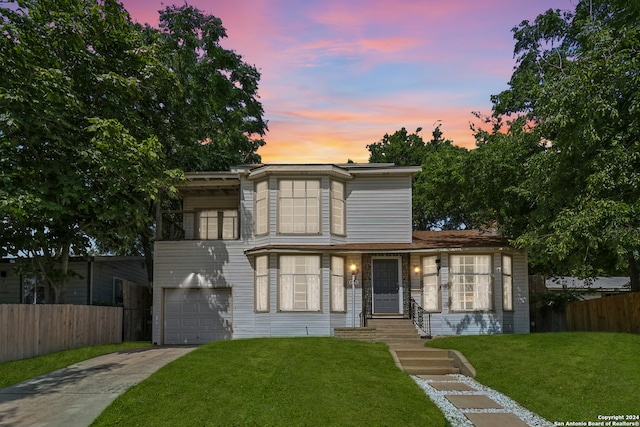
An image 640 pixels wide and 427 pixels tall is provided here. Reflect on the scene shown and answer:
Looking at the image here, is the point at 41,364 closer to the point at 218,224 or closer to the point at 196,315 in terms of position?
the point at 196,315

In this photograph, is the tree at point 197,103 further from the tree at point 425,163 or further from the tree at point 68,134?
the tree at point 425,163

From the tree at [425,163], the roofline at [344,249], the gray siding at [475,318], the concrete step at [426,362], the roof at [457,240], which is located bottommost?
the concrete step at [426,362]

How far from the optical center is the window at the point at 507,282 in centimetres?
2350

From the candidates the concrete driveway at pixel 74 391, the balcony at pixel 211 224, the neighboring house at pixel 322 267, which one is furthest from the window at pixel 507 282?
the concrete driveway at pixel 74 391

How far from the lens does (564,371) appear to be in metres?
14.3

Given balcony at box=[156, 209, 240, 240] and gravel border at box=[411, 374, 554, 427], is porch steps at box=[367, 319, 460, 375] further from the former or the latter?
balcony at box=[156, 209, 240, 240]

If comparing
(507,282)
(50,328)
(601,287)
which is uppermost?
(507,282)

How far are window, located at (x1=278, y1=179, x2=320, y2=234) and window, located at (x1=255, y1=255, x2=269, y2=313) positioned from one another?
4.80ft

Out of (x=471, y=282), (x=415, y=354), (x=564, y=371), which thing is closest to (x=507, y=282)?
(x=471, y=282)

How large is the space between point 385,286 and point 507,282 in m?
4.92

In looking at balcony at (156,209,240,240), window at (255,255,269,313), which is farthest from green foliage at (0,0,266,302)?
window at (255,255,269,313)

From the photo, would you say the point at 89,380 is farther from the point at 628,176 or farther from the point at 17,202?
the point at 628,176

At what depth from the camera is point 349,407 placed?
38.8 ft

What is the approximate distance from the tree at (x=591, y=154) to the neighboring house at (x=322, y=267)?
3.21 meters
